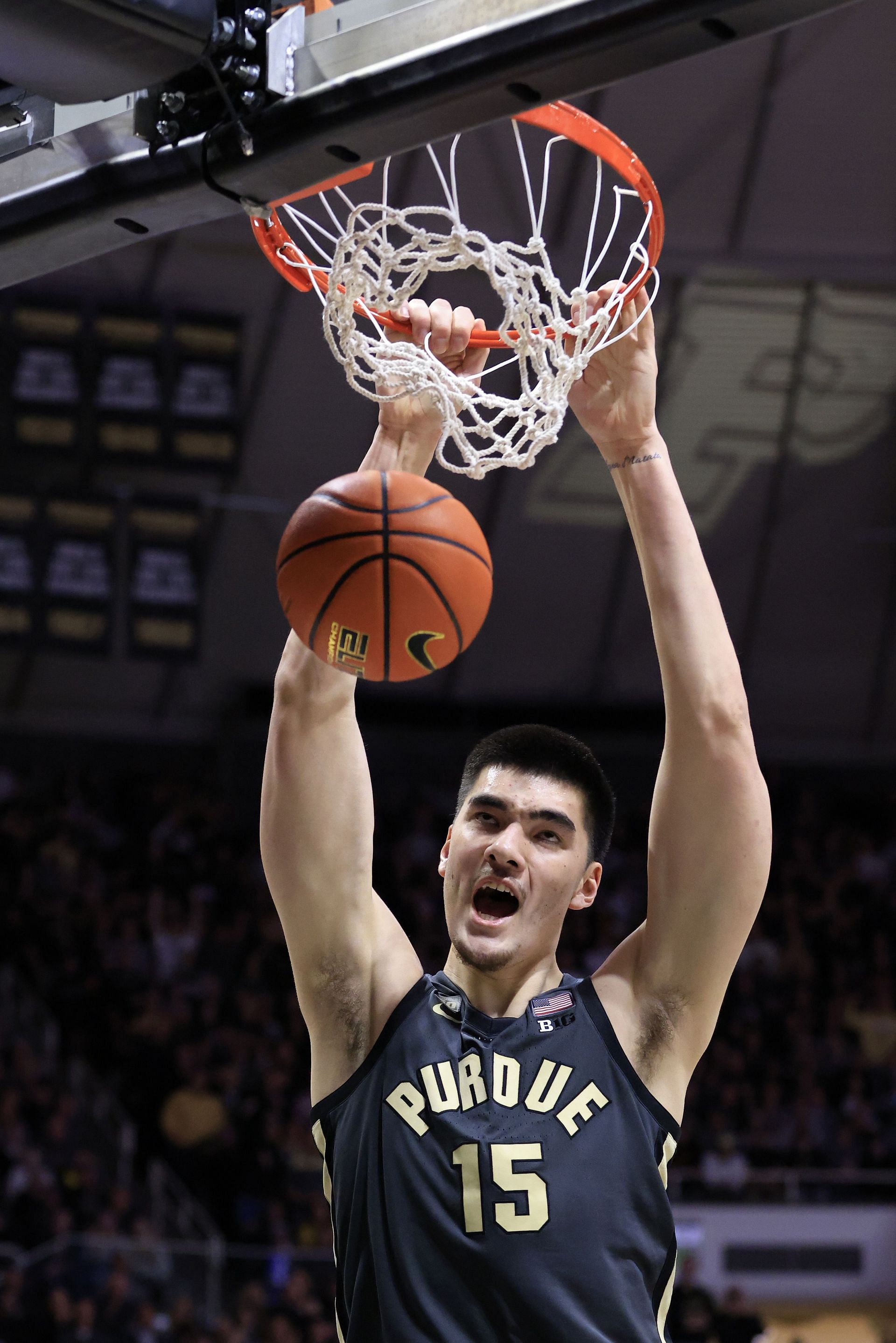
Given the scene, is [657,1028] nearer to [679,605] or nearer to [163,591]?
[679,605]

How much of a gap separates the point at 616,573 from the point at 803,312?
3578mm

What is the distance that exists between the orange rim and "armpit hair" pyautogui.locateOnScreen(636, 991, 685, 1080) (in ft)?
4.57

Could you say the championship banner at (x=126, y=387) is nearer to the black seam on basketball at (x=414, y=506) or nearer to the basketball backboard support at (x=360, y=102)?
the basketball backboard support at (x=360, y=102)

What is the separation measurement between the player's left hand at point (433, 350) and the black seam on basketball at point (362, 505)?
12.9 inches

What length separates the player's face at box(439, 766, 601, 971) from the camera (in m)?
3.03

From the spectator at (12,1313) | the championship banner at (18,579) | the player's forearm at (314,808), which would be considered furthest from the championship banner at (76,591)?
the player's forearm at (314,808)

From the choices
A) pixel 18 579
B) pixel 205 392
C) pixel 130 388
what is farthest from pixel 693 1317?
pixel 130 388

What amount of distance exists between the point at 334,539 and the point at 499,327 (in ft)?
2.77

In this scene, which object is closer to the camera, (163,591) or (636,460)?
(636,460)

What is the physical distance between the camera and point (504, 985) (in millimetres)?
3094

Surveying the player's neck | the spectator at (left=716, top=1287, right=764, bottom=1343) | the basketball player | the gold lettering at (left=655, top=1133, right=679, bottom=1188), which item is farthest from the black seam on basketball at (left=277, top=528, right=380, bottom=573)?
the spectator at (left=716, top=1287, right=764, bottom=1343)

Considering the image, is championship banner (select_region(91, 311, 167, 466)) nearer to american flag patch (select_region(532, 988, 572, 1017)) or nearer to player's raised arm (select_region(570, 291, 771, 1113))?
player's raised arm (select_region(570, 291, 771, 1113))

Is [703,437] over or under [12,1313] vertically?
over

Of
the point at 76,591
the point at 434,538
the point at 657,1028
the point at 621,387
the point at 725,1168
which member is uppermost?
the point at 76,591
